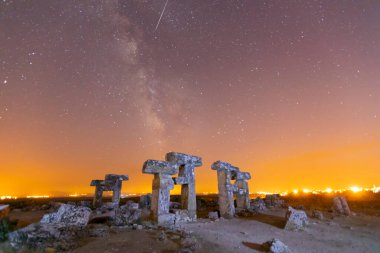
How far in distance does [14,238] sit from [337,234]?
11.9 m

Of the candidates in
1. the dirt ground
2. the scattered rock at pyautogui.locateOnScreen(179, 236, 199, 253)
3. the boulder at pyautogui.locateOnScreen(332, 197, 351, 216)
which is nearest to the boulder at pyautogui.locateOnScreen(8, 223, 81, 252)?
the dirt ground

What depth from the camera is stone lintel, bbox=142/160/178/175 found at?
1134 cm

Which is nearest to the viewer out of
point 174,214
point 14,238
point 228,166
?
point 14,238

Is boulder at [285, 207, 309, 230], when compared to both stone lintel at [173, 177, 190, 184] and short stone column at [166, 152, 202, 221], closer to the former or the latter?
short stone column at [166, 152, 202, 221]

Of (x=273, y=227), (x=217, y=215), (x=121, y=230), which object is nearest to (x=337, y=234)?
(x=273, y=227)

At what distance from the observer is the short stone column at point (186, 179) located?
41.9 feet

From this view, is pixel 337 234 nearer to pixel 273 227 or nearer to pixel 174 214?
pixel 273 227

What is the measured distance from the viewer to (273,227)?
37.0 feet

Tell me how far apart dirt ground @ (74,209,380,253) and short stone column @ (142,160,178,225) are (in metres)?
1.80

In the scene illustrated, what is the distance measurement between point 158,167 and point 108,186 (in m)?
10.2

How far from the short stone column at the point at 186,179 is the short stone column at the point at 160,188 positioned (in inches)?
31.2

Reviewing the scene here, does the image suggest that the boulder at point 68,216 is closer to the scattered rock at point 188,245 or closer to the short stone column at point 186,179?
the scattered rock at point 188,245

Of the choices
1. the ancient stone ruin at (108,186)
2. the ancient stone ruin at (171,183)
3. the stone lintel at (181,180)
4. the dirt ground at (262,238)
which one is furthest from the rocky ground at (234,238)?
the ancient stone ruin at (108,186)

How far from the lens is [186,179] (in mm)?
13164
